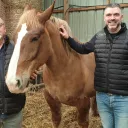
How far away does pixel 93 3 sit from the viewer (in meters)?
7.00

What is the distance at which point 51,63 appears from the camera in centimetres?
279

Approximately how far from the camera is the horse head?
213 centimetres

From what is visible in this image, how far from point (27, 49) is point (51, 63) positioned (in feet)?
2.02

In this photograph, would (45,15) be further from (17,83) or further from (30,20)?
(17,83)

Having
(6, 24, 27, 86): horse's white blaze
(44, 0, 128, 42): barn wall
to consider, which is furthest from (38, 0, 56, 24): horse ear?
(44, 0, 128, 42): barn wall

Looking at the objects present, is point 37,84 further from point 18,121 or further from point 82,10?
point 18,121

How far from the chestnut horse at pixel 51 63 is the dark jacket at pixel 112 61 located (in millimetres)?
484

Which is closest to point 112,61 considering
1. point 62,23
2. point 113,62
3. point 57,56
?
point 113,62

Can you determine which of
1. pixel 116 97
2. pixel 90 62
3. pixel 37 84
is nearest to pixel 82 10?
pixel 37 84

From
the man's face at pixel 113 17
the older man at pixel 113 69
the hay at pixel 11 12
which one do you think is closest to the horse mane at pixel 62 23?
the older man at pixel 113 69

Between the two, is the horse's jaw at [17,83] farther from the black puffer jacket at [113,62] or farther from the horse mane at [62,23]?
the horse mane at [62,23]

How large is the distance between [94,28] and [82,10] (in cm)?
59

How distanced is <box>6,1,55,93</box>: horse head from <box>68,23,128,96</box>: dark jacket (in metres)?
0.51

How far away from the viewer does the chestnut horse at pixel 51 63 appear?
7.16 feet
